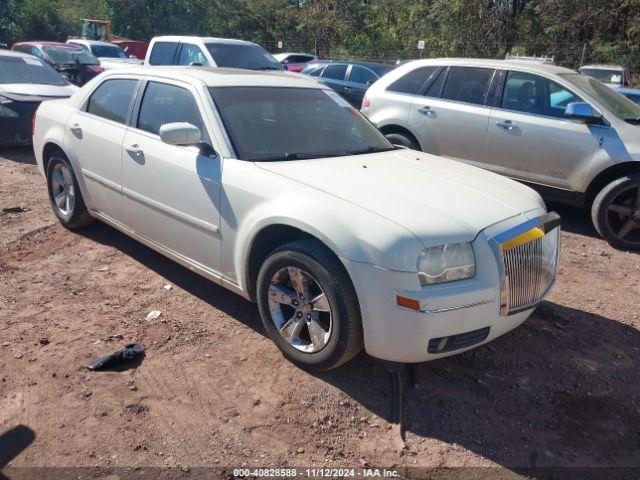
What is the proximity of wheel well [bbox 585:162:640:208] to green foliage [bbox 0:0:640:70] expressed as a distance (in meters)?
18.3

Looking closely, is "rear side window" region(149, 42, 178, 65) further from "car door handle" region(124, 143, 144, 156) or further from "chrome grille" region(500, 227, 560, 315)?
"chrome grille" region(500, 227, 560, 315)

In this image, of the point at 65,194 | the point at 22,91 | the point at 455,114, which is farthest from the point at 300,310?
the point at 22,91

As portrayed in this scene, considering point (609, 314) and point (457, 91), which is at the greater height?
point (457, 91)

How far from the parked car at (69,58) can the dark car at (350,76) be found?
20.7 ft

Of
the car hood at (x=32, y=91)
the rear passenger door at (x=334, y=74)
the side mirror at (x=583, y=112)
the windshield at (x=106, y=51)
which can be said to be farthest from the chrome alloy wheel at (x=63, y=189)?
the windshield at (x=106, y=51)

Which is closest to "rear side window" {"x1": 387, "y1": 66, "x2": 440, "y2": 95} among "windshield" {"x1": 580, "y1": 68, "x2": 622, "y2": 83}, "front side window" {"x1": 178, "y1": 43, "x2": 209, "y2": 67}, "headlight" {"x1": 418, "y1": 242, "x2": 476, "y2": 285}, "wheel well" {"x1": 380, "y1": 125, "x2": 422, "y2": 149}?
"wheel well" {"x1": 380, "y1": 125, "x2": 422, "y2": 149}

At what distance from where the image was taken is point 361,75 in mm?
13688

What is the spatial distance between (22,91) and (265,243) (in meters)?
7.87

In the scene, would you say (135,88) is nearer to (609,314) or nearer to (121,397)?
(121,397)

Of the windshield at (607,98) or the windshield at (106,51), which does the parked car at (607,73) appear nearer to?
the windshield at (607,98)

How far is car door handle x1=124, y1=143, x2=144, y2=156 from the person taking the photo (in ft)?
14.9

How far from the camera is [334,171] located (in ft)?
12.6

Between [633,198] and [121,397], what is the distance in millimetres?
5330

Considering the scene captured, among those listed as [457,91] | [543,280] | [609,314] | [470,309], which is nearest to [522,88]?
[457,91]
